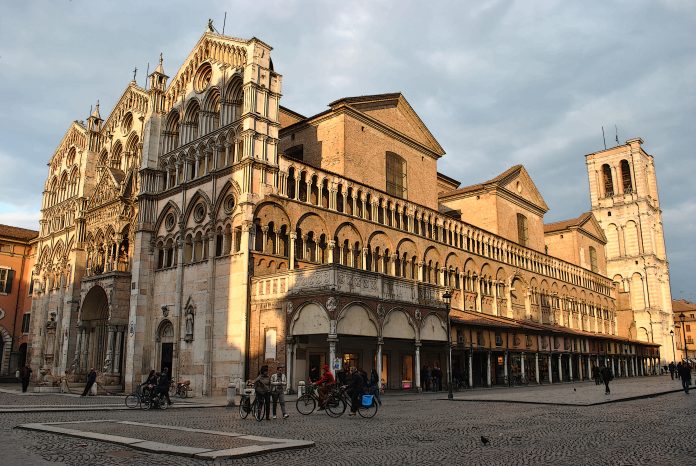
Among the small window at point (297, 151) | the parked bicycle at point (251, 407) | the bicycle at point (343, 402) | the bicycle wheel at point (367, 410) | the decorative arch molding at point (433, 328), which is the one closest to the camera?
the parked bicycle at point (251, 407)

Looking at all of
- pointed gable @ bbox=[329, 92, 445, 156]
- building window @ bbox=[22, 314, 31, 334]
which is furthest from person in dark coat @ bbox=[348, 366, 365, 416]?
building window @ bbox=[22, 314, 31, 334]

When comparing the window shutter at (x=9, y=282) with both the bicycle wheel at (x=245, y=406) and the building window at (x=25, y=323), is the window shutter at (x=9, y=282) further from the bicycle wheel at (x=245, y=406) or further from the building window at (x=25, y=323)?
the bicycle wheel at (x=245, y=406)

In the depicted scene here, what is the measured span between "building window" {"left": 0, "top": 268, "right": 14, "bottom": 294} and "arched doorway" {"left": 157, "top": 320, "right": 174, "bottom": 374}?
1194 inches

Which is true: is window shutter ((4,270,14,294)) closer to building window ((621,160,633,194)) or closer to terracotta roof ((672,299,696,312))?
building window ((621,160,633,194))

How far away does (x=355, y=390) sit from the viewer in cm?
1808

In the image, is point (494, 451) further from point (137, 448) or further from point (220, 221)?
point (220, 221)

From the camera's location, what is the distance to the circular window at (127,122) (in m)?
44.3

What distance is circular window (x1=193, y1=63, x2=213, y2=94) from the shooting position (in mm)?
36600

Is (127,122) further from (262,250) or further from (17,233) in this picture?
(17,233)

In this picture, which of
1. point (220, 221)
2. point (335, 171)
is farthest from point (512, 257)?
point (220, 221)

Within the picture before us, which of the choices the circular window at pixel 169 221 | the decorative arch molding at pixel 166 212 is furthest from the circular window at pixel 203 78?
the circular window at pixel 169 221

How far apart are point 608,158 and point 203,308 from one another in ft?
243

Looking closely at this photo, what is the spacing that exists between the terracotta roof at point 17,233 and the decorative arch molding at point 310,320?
42.0 meters

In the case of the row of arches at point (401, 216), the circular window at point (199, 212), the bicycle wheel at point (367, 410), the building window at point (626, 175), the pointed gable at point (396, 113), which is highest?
the building window at point (626, 175)
